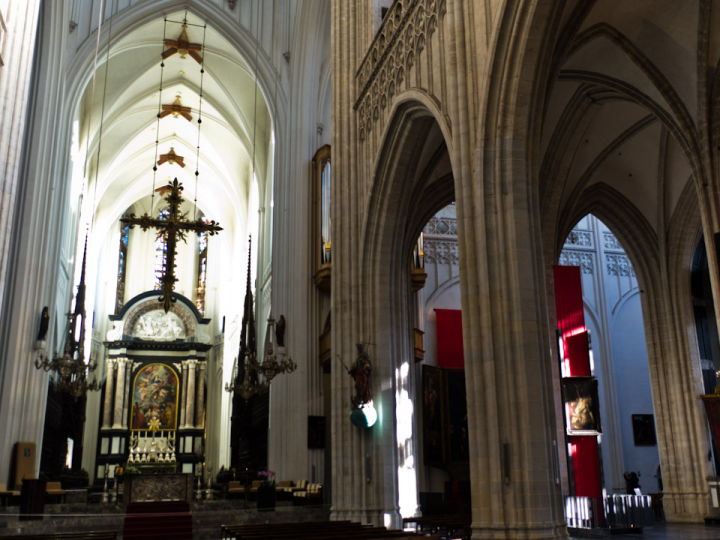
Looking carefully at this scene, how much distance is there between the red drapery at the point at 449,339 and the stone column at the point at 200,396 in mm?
16557

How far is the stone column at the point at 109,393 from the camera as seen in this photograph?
3036 cm

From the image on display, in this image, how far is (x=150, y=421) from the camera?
1230 inches

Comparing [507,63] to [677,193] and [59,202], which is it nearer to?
[677,193]

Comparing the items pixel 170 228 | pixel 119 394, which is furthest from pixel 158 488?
pixel 119 394

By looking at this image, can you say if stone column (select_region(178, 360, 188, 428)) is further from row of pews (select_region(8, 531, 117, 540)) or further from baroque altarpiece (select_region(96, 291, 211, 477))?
row of pews (select_region(8, 531, 117, 540))

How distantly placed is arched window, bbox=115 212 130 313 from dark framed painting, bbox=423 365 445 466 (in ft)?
65.1

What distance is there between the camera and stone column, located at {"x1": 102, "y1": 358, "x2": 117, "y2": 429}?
30.4 meters

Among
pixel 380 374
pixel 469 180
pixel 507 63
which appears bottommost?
pixel 380 374

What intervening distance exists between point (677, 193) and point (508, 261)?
354 inches

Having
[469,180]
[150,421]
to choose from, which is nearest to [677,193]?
[469,180]

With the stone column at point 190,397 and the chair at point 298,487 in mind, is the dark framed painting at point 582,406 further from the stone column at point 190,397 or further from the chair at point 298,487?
→ the stone column at point 190,397

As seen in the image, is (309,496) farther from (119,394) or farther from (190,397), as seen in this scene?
(119,394)

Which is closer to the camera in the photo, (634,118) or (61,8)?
(634,118)

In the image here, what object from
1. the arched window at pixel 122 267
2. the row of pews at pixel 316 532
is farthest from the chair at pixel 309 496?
the arched window at pixel 122 267
